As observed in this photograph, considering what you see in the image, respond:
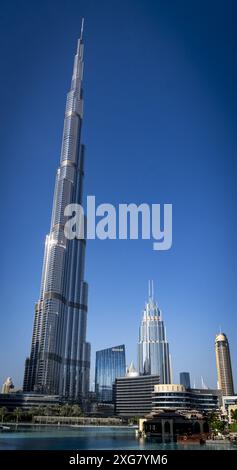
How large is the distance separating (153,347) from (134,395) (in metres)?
43.8

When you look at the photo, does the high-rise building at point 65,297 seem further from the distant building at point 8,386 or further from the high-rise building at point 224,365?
the high-rise building at point 224,365

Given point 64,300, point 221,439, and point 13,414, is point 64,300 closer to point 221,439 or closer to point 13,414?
point 13,414

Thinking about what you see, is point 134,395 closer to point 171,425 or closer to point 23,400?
point 23,400

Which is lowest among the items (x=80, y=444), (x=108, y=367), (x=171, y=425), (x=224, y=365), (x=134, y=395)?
(x=80, y=444)

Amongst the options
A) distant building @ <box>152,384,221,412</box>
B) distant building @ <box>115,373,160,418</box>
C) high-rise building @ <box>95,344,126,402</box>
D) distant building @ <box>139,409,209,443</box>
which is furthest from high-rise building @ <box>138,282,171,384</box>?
distant building @ <box>139,409,209,443</box>

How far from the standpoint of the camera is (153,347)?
11944cm

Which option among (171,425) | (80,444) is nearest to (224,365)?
(171,425)

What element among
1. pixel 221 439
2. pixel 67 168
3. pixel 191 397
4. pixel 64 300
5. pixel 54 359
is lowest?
pixel 221 439

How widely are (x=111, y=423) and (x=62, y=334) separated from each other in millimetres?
30627

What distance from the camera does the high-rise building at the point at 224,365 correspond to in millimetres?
97369

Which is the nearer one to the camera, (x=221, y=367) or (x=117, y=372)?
(x=221, y=367)

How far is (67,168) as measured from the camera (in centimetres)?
10669

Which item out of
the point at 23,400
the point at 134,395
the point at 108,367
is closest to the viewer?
the point at 23,400
